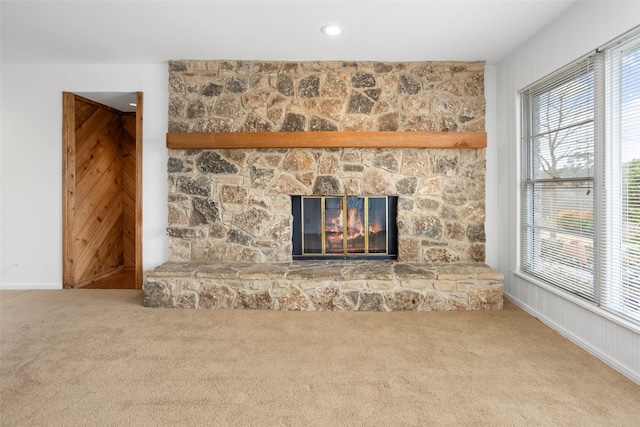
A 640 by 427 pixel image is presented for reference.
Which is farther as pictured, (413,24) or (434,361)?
(413,24)

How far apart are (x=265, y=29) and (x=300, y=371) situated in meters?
2.63

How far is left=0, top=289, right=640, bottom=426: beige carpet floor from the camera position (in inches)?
65.0

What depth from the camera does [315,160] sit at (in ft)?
11.6

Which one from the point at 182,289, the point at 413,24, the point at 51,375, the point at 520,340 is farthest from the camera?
the point at 182,289

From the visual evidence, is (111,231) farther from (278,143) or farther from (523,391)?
(523,391)

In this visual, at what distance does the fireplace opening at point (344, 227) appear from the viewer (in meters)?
3.71

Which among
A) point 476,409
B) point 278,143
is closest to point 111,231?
point 278,143

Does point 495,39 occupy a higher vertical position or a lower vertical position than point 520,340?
higher

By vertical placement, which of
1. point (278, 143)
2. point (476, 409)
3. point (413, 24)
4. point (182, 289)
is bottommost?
point (476, 409)

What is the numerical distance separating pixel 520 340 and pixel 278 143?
8.75ft

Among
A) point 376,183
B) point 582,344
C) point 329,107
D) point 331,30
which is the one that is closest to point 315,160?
point 329,107

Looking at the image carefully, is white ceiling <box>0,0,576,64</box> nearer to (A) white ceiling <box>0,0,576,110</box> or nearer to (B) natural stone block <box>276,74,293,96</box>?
(A) white ceiling <box>0,0,576,110</box>

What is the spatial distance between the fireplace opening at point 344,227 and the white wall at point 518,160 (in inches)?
44.0

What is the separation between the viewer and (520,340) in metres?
2.46
